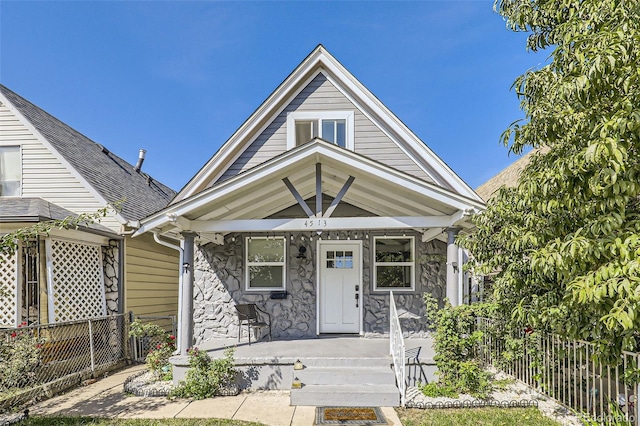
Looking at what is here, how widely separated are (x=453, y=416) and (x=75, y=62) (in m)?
14.9

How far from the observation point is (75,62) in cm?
1305

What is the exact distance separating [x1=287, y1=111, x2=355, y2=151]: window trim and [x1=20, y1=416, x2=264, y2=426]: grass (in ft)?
19.2

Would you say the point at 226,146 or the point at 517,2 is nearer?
the point at 517,2

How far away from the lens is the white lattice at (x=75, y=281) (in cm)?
801

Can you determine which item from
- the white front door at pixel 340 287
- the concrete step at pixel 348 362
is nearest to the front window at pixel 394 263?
the white front door at pixel 340 287

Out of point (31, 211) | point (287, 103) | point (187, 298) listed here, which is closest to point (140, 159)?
point (31, 211)

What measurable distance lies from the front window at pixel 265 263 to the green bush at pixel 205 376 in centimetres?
268

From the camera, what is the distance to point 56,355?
682 cm

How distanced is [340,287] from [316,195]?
3.36 m

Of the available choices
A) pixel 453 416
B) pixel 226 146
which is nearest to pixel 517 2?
pixel 453 416

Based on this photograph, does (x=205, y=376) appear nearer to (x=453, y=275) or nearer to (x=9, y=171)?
(x=453, y=275)

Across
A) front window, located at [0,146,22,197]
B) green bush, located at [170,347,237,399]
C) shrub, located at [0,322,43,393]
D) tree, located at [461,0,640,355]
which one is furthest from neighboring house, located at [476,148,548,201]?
front window, located at [0,146,22,197]

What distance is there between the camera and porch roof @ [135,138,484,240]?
642 centimetres

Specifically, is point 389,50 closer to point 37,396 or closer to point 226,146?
point 226,146
